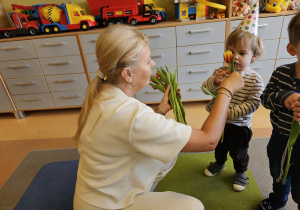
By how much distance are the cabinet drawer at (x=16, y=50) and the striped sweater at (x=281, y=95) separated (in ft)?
8.89

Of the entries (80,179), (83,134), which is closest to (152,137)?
(83,134)

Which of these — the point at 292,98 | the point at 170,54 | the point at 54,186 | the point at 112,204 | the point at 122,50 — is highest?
the point at 122,50

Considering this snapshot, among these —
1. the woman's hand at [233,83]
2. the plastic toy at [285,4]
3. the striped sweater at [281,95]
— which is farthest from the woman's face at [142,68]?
the plastic toy at [285,4]

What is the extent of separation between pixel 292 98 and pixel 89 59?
7.54 ft

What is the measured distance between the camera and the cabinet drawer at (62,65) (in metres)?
2.64

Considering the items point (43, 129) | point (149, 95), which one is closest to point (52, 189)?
point (43, 129)

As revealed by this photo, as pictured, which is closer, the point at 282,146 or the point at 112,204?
the point at 112,204

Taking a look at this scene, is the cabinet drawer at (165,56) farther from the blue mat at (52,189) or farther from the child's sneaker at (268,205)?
the child's sneaker at (268,205)

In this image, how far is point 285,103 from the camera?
0.91 metres

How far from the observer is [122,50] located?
0.89 metres

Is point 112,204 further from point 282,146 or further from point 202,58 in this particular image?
point 202,58

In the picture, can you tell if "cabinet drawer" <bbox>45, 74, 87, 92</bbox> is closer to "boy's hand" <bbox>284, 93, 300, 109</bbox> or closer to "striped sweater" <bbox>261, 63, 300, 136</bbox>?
"striped sweater" <bbox>261, 63, 300, 136</bbox>

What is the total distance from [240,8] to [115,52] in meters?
2.07

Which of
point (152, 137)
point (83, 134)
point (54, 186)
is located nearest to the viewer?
point (152, 137)
